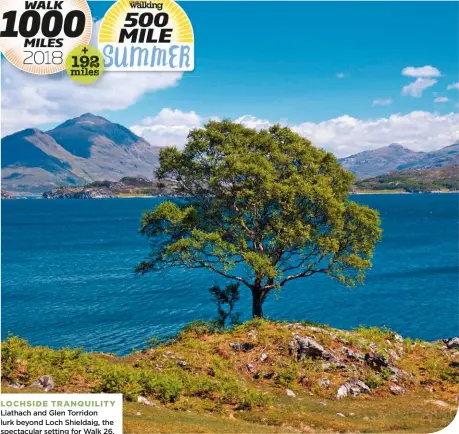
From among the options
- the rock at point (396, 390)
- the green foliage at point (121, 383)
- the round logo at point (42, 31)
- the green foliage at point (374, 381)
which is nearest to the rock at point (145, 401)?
the green foliage at point (121, 383)

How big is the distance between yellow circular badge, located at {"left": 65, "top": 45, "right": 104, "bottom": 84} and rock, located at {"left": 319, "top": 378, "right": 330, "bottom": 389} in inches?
848

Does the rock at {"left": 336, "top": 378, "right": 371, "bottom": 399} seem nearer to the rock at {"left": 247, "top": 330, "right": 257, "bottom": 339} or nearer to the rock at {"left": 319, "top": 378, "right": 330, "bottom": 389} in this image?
the rock at {"left": 319, "top": 378, "right": 330, "bottom": 389}

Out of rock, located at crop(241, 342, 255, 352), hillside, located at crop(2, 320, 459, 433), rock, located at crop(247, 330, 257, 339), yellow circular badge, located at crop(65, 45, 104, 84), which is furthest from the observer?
rock, located at crop(247, 330, 257, 339)

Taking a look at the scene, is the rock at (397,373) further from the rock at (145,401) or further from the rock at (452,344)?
the rock at (145,401)

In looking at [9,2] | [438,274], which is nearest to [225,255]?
[9,2]

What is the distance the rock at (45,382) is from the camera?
2311 cm

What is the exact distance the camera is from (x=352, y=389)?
91.9ft

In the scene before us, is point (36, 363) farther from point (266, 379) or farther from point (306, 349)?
point (306, 349)

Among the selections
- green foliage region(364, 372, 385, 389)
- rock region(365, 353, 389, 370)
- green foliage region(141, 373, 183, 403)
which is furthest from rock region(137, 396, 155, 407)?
rock region(365, 353, 389, 370)

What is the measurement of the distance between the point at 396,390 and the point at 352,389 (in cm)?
289

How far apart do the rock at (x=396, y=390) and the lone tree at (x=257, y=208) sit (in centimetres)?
1040

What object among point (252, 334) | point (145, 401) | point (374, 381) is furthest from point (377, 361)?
point (145, 401)

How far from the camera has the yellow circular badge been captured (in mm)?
19953

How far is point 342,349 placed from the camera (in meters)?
31.8
